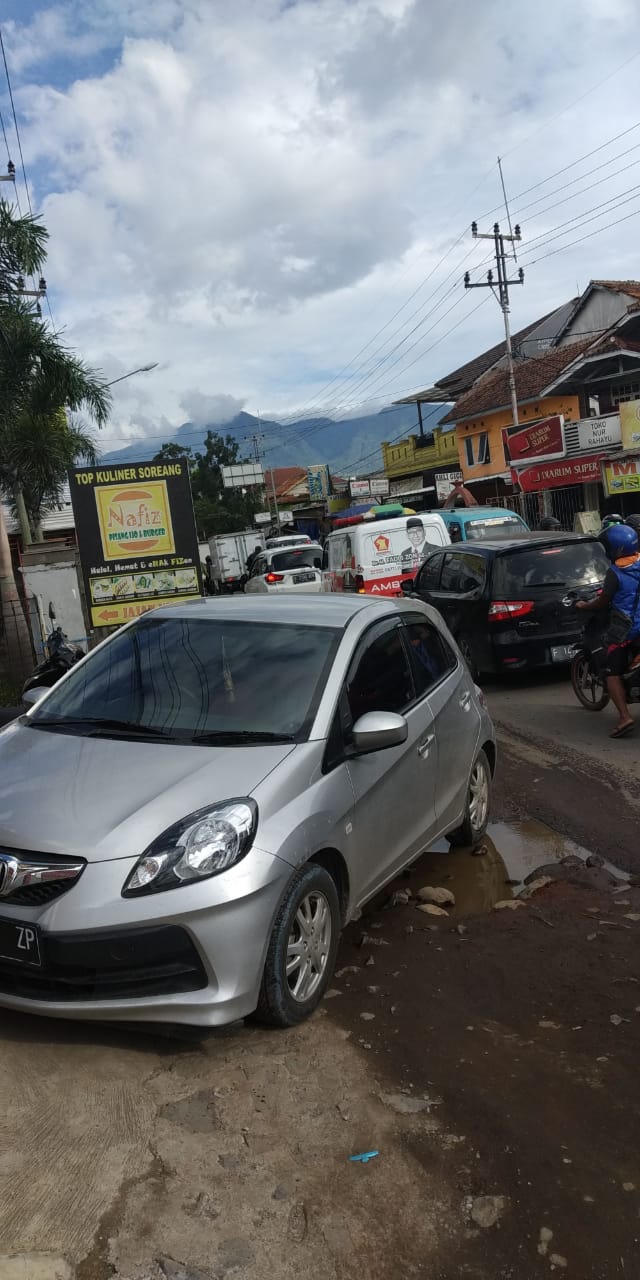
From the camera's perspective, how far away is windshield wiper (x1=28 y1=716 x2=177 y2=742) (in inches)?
173

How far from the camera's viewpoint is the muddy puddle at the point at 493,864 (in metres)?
5.55

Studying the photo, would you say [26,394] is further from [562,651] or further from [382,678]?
[382,678]

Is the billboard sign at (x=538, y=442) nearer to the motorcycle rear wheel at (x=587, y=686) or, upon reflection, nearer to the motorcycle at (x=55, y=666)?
the motorcycle at (x=55, y=666)

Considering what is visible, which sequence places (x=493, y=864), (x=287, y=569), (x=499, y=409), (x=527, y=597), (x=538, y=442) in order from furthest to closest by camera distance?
(x=499, y=409) < (x=538, y=442) < (x=287, y=569) < (x=527, y=597) < (x=493, y=864)

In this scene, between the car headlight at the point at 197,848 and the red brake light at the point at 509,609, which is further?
the red brake light at the point at 509,609

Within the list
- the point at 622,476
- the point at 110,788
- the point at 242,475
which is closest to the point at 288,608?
the point at 110,788

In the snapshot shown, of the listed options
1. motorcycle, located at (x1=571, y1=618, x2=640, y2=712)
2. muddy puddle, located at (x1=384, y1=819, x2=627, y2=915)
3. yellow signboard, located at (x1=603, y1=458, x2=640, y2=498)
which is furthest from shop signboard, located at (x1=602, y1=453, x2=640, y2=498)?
muddy puddle, located at (x1=384, y1=819, x2=627, y2=915)

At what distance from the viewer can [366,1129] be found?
3.25m

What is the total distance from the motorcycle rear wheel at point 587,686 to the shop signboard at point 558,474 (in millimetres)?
16756

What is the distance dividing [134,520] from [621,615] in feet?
31.2

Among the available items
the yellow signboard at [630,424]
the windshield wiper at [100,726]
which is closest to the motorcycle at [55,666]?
the windshield wiper at [100,726]

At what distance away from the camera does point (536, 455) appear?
93.5 feet

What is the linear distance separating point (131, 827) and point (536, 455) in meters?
26.5

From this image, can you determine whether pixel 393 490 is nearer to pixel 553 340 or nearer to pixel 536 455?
pixel 553 340
